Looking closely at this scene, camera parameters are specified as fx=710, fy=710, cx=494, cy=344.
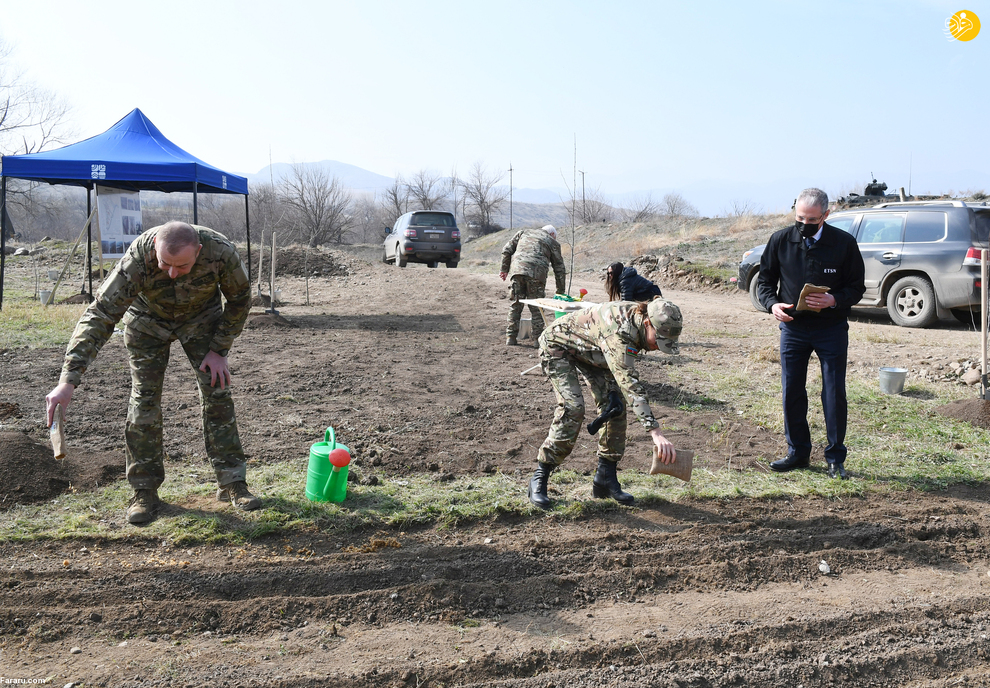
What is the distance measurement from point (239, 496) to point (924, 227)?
10490mm

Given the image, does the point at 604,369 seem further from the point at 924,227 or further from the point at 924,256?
the point at 924,227

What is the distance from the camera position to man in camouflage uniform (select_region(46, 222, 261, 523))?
151 inches

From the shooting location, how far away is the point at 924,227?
34.7 feet

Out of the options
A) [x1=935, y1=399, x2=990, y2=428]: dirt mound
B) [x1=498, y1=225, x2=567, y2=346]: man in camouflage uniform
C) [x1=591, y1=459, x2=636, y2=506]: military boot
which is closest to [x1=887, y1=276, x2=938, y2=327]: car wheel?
[x1=935, y1=399, x2=990, y2=428]: dirt mound

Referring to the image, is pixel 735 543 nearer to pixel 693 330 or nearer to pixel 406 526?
pixel 406 526

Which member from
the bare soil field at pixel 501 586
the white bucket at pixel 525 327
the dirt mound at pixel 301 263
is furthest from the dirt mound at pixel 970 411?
the dirt mound at pixel 301 263

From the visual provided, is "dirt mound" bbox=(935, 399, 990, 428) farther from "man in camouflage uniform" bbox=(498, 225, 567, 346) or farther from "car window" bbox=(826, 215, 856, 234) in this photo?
"car window" bbox=(826, 215, 856, 234)

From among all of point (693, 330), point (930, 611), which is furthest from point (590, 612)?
point (693, 330)

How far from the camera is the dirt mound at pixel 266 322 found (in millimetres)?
11303

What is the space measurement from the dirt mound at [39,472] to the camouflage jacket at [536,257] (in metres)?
5.65

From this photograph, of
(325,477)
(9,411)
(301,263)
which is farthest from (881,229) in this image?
(301,263)

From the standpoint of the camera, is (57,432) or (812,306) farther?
(812,306)

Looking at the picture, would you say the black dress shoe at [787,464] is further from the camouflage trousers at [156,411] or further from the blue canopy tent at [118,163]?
the blue canopy tent at [118,163]

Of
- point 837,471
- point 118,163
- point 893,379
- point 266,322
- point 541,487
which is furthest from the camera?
point 118,163
